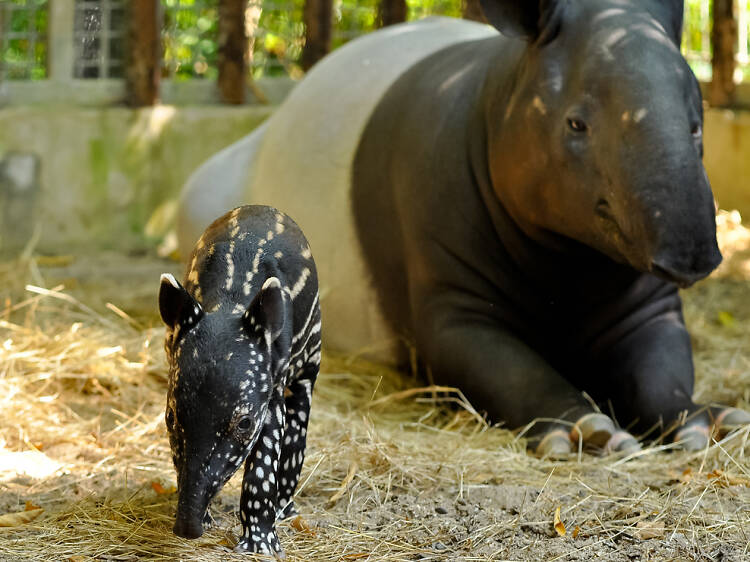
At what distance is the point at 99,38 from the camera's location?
748 cm

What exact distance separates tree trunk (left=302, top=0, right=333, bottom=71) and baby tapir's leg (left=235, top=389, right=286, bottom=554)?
5.29m

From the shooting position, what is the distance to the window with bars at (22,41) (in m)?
7.56

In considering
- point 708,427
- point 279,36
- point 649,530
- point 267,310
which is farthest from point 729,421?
point 279,36

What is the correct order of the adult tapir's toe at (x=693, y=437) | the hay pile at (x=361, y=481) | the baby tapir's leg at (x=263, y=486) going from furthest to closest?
the adult tapir's toe at (x=693, y=437), the hay pile at (x=361, y=481), the baby tapir's leg at (x=263, y=486)

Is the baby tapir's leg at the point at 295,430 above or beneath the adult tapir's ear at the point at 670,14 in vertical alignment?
beneath

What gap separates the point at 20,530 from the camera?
276 centimetres

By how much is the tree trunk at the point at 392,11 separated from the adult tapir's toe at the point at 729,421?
447cm

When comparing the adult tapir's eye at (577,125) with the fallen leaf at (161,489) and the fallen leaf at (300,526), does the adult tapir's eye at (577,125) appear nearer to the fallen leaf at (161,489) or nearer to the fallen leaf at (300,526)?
the fallen leaf at (300,526)

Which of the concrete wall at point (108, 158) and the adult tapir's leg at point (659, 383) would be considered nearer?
the adult tapir's leg at point (659, 383)

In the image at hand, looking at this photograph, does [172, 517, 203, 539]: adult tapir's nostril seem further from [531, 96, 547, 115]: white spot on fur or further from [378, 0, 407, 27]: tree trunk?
[378, 0, 407, 27]: tree trunk

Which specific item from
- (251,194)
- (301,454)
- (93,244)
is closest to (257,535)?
(301,454)

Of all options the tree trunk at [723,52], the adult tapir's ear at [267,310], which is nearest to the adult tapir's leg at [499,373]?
the adult tapir's ear at [267,310]

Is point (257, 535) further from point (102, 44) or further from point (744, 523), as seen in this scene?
point (102, 44)

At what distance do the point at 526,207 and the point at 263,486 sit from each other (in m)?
1.73
